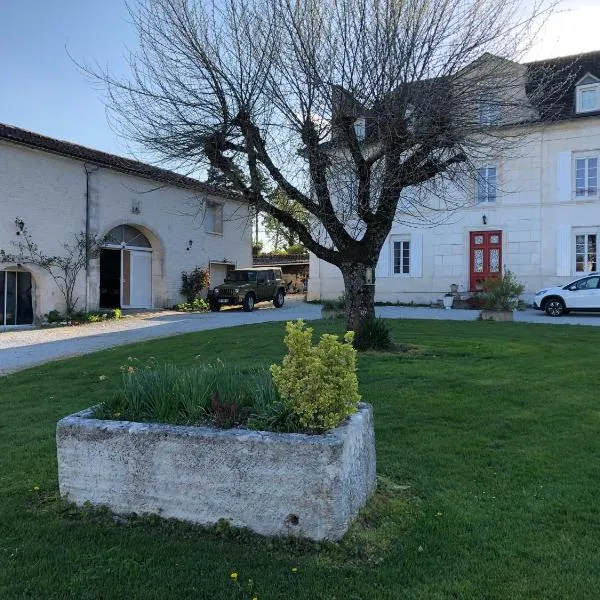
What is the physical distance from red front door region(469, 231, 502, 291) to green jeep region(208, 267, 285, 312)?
8.35 meters

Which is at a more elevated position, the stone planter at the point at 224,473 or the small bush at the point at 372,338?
the small bush at the point at 372,338

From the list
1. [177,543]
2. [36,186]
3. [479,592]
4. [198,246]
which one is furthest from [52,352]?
[198,246]

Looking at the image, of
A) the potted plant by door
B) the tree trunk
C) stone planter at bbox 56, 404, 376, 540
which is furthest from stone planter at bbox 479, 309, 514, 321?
stone planter at bbox 56, 404, 376, 540

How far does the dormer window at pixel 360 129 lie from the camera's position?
7.94 meters

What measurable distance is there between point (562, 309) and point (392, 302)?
739 cm

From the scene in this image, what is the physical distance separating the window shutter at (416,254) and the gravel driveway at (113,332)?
2510 millimetres

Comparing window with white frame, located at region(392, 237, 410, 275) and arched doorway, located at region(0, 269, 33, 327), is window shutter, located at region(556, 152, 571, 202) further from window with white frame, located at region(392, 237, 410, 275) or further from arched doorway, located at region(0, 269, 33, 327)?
arched doorway, located at region(0, 269, 33, 327)

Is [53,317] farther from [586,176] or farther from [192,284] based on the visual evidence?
[586,176]

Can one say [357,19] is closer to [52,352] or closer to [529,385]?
[529,385]

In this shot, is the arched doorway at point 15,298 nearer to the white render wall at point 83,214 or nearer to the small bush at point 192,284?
the white render wall at point 83,214

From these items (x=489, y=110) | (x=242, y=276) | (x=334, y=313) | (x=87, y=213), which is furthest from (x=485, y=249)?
(x=489, y=110)

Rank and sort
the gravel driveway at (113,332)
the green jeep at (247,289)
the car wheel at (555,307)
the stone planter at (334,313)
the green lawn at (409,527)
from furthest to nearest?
the green jeep at (247,289) → the car wheel at (555,307) → the stone planter at (334,313) → the gravel driveway at (113,332) → the green lawn at (409,527)

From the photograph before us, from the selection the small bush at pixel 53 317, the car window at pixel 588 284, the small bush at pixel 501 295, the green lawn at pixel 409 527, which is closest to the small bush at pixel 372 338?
the green lawn at pixel 409 527

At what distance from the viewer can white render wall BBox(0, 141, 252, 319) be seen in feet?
54.0
